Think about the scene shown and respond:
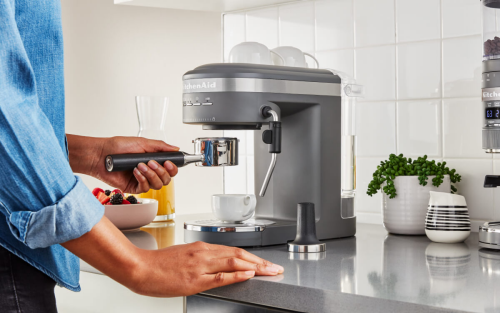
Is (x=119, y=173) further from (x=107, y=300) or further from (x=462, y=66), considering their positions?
(x=462, y=66)

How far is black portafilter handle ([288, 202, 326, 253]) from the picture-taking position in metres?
1.00

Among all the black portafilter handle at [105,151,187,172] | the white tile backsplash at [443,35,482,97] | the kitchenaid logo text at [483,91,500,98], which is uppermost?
the white tile backsplash at [443,35,482,97]

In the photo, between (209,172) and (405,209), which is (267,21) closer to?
(209,172)

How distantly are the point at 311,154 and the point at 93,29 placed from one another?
3.27 feet

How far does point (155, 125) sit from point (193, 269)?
2.60 ft

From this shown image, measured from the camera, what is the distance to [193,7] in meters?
1.75

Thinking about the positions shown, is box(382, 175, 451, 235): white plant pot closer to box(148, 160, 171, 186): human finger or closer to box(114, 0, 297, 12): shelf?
box(148, 160, 171, 186): human finger

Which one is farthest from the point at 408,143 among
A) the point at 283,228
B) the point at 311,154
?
the point at 283,228

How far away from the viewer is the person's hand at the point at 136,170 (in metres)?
1.04

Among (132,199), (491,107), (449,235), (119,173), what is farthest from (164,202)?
(491,107)

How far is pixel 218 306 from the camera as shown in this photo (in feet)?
2.99

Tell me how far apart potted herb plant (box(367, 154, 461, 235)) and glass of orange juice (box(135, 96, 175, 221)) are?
561 mm

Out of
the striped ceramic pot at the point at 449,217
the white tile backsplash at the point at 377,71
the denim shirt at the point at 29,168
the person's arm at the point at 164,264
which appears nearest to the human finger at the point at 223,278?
the person's arm at the point at 164,264

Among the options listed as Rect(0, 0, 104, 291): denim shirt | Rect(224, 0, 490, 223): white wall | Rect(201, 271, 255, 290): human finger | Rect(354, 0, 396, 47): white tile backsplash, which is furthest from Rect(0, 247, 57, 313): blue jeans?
Rect(354, 0, 396, 47): white tile backsplash
